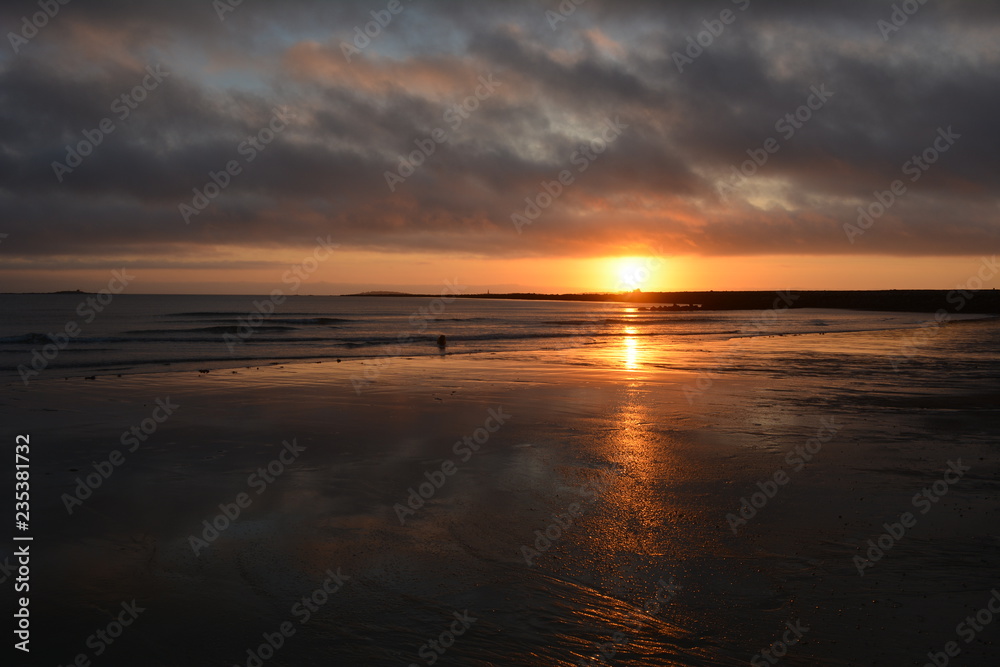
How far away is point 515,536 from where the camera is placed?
6.51 m

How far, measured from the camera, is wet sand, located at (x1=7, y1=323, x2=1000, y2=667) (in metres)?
4.67

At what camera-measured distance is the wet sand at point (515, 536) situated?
467 cm

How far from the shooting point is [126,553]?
20.2 feet

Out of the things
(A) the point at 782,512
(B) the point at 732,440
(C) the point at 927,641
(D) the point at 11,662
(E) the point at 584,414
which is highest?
(E) the point at 584,414

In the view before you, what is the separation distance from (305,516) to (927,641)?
18.5ft

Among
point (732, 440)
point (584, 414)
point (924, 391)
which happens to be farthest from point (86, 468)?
point (924, 391)

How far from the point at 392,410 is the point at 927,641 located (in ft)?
35.5

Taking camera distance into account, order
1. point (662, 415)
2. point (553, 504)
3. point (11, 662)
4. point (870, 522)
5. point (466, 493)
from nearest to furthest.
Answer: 1. point (11, 662)
2. point (870, 522)
3. point (553, 504)
4. point (466, 493)
5. point (662, 415)

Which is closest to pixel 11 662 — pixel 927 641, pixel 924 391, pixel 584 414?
pixel 927 641

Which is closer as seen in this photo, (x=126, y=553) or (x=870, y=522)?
(x=126, y=553)

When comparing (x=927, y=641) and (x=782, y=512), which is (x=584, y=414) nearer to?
(x=782, y=512)

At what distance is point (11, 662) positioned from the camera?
4.44 meters

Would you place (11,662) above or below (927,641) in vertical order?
below

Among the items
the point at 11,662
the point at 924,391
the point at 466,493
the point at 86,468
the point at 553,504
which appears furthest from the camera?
the point at 924,391
